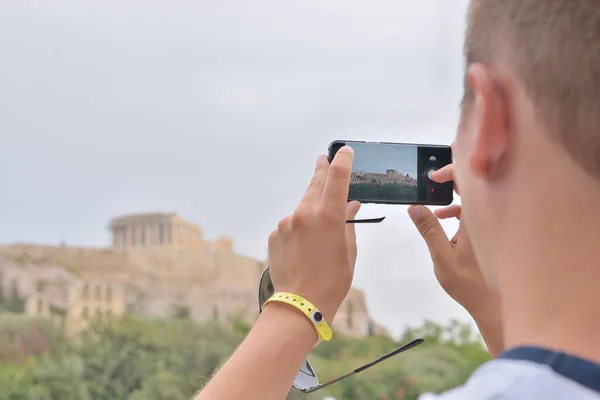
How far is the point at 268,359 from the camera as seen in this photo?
1.45ft

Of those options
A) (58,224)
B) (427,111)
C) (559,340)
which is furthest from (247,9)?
(559,340)

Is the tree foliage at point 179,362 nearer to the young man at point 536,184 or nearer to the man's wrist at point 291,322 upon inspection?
the man's wrist at point 291,322

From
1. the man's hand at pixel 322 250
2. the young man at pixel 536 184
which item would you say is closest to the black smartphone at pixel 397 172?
the man's hand at pixel 322 250

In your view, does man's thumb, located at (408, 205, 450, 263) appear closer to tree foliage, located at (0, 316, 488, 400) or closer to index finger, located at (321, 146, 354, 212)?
index finger, located at (321, 146, 354, 212)

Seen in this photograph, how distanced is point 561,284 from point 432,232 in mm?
296

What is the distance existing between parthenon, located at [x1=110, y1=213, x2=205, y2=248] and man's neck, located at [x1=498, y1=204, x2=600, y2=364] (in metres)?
2.21

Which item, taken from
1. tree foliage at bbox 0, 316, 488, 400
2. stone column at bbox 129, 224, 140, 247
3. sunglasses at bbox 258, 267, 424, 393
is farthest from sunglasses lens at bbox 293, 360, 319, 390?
stone column at bbox 129, 224, 140, 247

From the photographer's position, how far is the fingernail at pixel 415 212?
618 mm

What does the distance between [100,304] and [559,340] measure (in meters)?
2.41

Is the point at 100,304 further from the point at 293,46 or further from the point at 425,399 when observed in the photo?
the point at 425,399

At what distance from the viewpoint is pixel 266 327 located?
46cm

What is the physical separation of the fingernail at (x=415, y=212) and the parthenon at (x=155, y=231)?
1924 millimetres

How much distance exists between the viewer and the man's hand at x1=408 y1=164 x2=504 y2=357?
580mm

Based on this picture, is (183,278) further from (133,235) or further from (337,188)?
(337,188)
